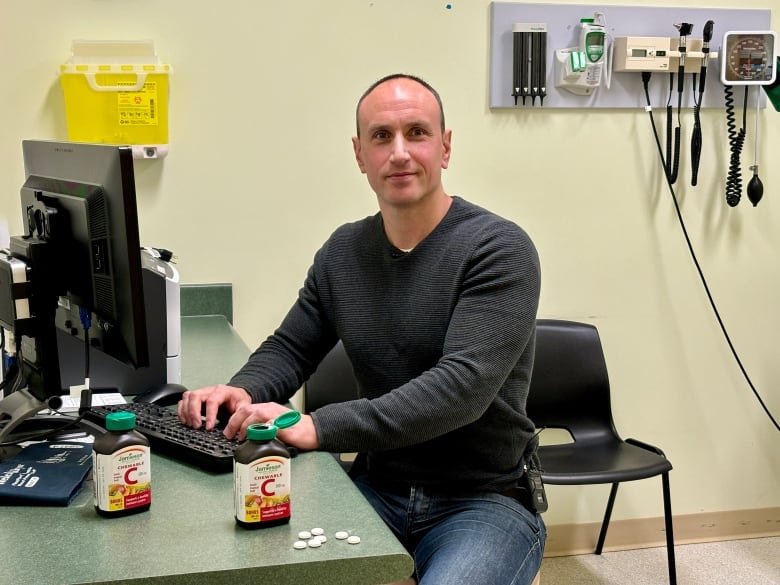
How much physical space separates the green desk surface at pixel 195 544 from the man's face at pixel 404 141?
68cm

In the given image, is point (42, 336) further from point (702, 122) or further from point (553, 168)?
point (702, 122)

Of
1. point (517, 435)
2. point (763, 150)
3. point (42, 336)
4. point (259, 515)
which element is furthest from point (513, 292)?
point (763, 150)

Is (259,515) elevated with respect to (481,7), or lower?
lower

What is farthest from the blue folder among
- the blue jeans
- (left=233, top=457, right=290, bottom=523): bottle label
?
the blue jeans

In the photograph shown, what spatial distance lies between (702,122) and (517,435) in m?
1.60

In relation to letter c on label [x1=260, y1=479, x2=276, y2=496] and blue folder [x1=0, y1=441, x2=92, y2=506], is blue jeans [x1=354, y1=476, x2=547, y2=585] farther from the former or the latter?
blue folder [x1=0, y1=441, x2=92, y2=506]

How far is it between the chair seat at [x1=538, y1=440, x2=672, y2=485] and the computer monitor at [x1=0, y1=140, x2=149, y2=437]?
4.35 feet

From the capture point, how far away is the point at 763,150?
296 cm

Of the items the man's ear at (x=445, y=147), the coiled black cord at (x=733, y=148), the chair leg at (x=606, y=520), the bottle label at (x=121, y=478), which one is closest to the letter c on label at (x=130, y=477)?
the bottle label at (x=121, y=478)

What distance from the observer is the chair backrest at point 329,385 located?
2646 millimetres

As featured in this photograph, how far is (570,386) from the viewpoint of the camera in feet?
9.17

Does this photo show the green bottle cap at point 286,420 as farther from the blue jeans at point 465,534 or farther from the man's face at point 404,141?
the man's face at point 404,141

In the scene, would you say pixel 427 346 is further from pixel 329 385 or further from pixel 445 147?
pixel 329 385

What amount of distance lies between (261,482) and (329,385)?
146cm
